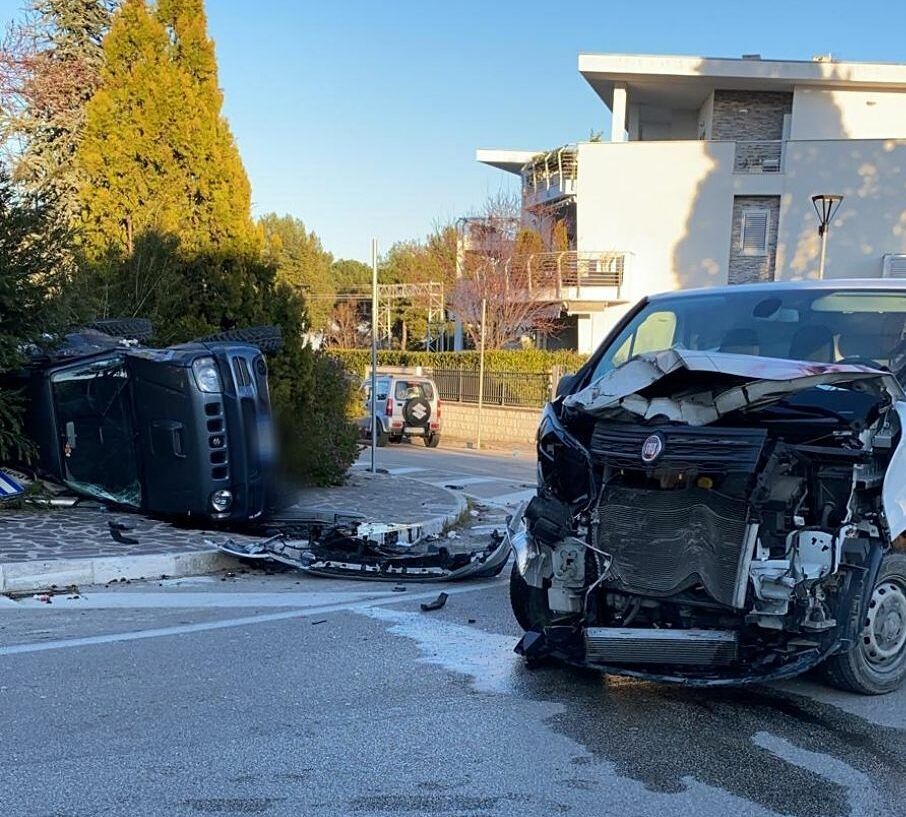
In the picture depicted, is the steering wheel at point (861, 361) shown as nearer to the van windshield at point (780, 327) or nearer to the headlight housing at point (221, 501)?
the van windshield at point (780, 327)

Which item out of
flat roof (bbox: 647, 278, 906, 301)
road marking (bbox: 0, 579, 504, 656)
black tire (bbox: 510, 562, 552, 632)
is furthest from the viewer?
road marking (bbox: 0, 579, 504, 656)

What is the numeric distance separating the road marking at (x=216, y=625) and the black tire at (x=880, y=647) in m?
3.10

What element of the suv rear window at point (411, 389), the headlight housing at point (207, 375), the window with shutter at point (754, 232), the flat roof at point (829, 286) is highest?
the window with shutter at point (754, 232)

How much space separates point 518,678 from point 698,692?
92 cm

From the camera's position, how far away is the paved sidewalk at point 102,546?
6.88 metres

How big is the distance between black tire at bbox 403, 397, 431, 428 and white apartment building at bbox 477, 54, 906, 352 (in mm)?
10249

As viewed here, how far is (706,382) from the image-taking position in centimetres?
423

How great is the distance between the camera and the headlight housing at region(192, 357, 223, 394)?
7.98 meters

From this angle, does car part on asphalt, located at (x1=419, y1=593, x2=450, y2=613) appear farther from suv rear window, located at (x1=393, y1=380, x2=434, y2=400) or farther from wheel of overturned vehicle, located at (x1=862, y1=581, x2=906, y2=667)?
suv rear window, located at (x1=393, y1=380, x2=434, y2=400)

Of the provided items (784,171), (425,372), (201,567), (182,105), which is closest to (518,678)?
(201,567)

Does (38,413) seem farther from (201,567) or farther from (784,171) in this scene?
(784,171)

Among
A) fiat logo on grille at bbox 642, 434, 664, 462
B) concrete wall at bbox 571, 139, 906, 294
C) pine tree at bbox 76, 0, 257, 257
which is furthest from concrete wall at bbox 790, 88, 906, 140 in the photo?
fiat logo on grille at bbox 642, 434, 664, 462

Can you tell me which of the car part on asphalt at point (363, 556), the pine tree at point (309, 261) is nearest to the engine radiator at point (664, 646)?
the car part on asphalt at point (363, 556)

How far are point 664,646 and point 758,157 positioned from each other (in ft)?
96.8
